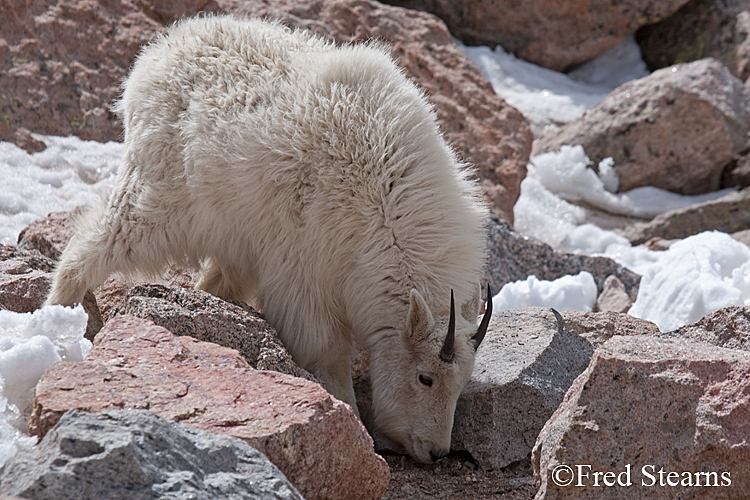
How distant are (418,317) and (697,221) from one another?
704 centimetres

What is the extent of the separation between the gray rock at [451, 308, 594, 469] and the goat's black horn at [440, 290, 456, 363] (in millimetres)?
316

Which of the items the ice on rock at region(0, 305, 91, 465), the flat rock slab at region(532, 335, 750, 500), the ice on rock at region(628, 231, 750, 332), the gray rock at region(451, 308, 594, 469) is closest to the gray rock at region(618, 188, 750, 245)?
the ice on rock at region(628, 231, 750, 332)

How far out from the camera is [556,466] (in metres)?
3.16

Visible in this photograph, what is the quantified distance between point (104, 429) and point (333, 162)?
8.11ft

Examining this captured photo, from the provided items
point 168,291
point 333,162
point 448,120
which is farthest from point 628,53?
point 168,291

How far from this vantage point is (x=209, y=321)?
4.07m

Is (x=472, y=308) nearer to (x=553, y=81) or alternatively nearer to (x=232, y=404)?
(x=232, y=404)

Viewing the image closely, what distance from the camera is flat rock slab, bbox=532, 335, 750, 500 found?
10.2 feet

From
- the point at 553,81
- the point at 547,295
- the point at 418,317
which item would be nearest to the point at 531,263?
the point at 547,295

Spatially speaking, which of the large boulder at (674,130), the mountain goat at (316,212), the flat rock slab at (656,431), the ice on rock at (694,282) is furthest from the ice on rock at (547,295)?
the large boulder at (674,130)

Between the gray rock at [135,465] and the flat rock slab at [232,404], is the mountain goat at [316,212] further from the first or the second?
the gray rock at [135,465]

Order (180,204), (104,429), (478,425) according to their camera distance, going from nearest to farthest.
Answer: (104,429) < (478,425) < (180,204)

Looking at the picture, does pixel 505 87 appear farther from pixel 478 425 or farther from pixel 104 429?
pixel 104 429

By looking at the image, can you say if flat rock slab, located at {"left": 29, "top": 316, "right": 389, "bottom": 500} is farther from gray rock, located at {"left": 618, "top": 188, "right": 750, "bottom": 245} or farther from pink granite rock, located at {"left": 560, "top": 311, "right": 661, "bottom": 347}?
gray rock, located at {"left": 618, "top": 188, "right": 750, "bottom": 245}
